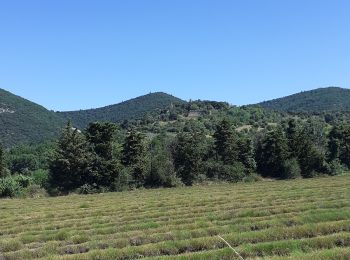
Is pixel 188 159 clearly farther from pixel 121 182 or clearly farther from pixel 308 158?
pixel 308 158

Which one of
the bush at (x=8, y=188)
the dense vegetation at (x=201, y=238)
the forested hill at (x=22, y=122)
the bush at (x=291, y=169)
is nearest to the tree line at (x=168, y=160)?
the bush at (x=291, y=169)

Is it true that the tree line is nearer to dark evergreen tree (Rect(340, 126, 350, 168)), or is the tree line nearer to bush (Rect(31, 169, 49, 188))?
dark evergreen tree (Rect(340, 126, 350, 168))

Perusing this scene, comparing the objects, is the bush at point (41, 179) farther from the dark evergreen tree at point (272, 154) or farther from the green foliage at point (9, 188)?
the dark evergreen tree at point (272, 154)

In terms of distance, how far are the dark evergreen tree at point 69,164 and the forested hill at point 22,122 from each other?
102569 millimetres

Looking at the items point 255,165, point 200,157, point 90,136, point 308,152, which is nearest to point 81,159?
point 90,136

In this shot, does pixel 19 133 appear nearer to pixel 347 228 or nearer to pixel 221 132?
pixel 221 132

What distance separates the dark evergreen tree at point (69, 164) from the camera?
70.8 m

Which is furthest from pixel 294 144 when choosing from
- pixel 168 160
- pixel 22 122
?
pixel 22 122

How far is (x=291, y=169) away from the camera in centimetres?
8131

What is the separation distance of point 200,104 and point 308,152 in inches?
3922

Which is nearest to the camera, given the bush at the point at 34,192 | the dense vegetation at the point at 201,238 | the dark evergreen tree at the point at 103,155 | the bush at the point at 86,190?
the dense vegetation at the point at 201,238

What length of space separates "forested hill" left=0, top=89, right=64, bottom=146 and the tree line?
88664 millimetres

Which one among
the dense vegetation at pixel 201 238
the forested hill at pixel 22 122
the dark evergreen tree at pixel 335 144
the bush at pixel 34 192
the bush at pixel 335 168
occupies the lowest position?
the bush at pixel 34 192

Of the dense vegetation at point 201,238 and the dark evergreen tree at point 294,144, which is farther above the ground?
the dark evergreen tree at point 294,144
